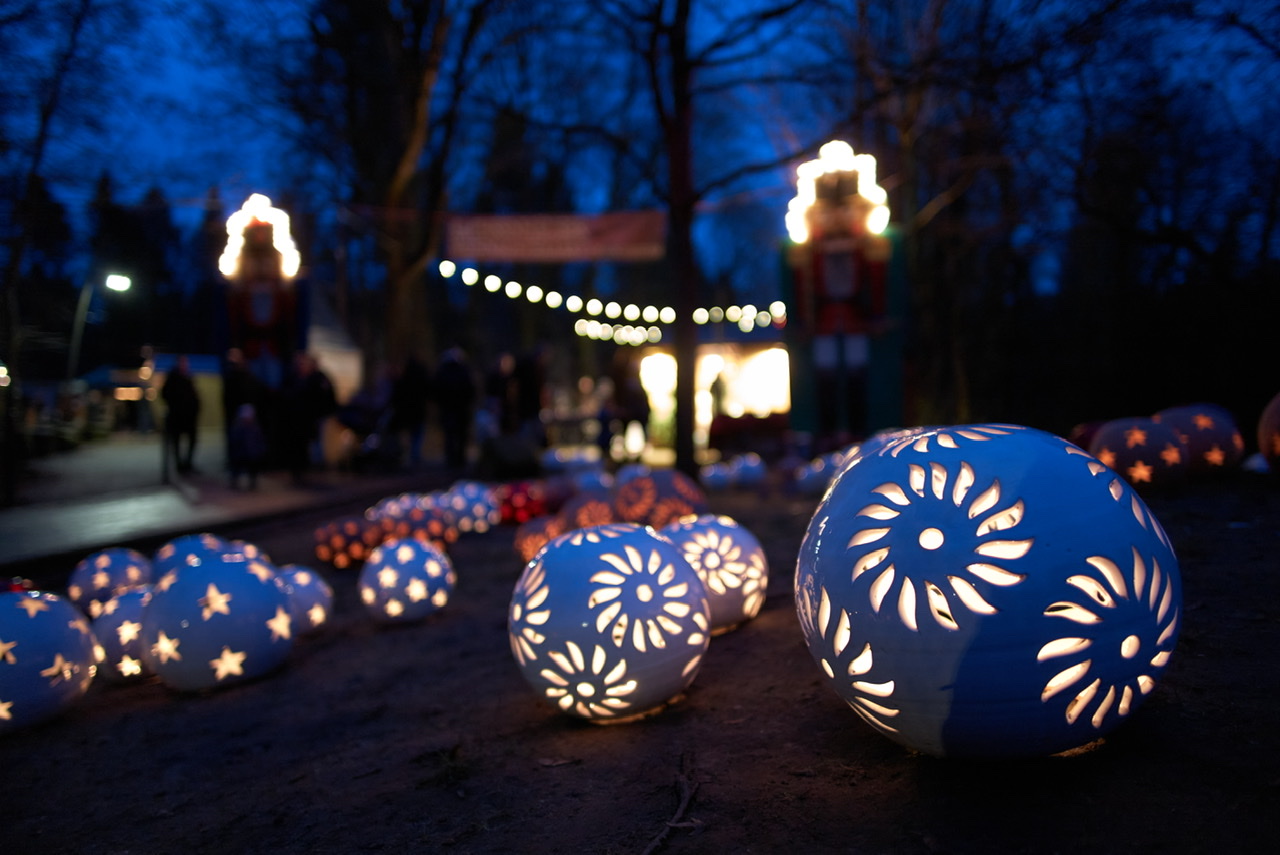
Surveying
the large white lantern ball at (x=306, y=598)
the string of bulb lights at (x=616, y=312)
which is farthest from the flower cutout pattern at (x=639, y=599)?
the string of bulb lights at (x=616, y=312)

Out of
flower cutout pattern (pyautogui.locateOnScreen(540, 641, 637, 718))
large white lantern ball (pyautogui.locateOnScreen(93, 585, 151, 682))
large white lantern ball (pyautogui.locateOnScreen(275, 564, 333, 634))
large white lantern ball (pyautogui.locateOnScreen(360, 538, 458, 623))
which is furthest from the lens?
large white lantern ball (pyautogui.locateOnScreen(360, 538, 458, 623))

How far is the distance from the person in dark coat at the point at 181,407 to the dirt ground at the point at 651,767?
9670 mm

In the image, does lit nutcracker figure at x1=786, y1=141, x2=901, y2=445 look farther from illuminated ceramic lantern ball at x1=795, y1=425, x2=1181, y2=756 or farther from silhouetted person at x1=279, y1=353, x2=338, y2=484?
illuminated ceramic lantern ball at x1=795, y1=425, x2=1181, y2=756

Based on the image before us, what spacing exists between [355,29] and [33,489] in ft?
27.7

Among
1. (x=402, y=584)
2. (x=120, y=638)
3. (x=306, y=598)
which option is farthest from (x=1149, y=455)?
(x=120, y=638)

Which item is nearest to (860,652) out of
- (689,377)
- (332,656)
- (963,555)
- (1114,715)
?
(963,555)

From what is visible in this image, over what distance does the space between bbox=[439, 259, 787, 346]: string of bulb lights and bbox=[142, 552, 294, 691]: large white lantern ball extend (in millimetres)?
6172

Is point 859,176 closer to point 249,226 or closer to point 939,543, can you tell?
point 249,226

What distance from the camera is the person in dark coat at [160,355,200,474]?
539 inches

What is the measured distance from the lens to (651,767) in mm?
3334

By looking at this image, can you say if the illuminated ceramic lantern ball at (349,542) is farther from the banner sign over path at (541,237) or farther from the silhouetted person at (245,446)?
the banner sign over path at (541,237)

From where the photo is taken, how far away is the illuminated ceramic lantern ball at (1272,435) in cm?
639

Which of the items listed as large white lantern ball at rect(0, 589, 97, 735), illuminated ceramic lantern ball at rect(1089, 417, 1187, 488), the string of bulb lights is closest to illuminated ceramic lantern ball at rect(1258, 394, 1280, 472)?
illuminated ceramic lantern ball at rect(1089, 417, 1187, 488)

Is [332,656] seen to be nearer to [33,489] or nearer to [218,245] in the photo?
[33,489]
